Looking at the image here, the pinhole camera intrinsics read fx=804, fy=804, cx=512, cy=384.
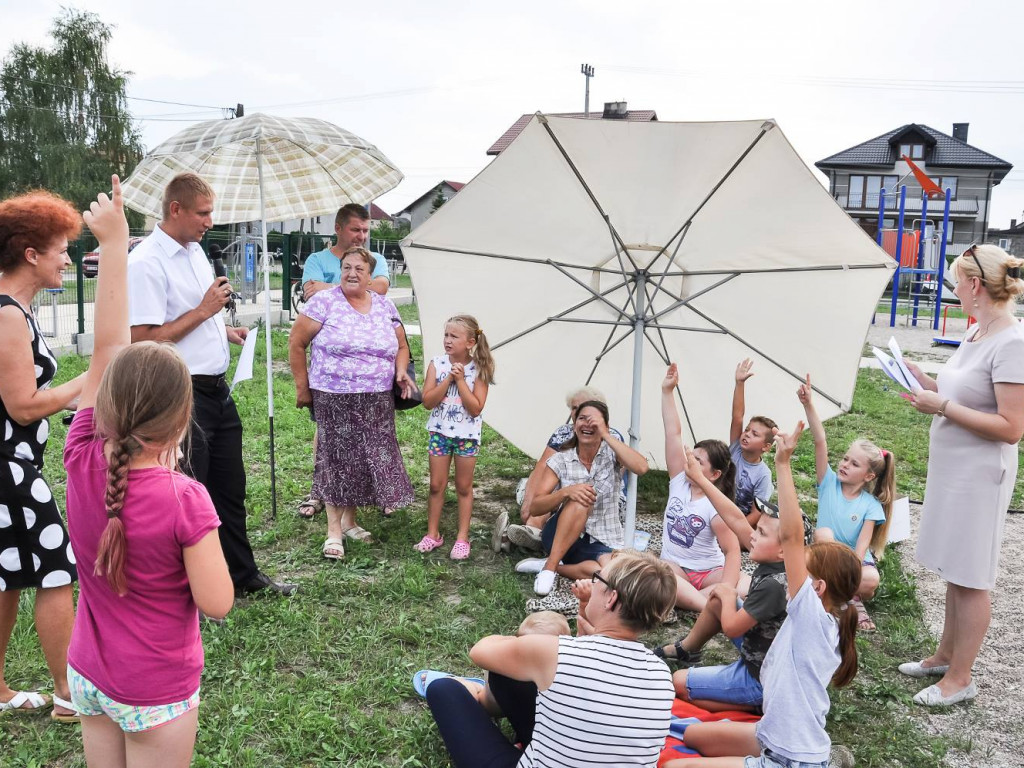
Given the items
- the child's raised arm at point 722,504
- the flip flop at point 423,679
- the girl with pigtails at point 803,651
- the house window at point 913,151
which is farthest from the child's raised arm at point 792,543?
the house window at point 913,151

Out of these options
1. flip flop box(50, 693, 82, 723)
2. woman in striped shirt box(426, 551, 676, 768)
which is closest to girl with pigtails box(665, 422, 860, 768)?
woman in striped shirt box(426, 551, 676, 768)

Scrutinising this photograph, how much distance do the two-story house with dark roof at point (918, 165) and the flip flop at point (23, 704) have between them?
181ft

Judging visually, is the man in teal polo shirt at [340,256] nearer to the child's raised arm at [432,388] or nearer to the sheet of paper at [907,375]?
the child's raised arm at [432,388]

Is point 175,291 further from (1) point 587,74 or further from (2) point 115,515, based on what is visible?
(1) point 587,74

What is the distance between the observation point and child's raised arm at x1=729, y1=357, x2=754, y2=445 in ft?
15.6

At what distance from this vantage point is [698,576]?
443 centimetres

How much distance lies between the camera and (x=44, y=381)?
115 inches

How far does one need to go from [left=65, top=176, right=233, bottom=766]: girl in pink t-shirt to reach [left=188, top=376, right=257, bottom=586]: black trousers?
1.78 meters

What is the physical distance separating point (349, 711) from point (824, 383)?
329 cm

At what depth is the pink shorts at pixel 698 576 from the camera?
14.5ft

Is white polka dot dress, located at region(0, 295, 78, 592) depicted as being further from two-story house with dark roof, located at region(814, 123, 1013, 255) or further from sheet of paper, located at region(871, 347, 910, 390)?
two-story house with dark roof, located at region(814, 123, 1013, 255)

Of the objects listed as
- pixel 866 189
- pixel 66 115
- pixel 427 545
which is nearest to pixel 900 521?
pixel 427 545

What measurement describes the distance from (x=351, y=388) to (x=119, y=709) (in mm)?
2985

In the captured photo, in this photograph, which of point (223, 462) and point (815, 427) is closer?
point (223, 462)
